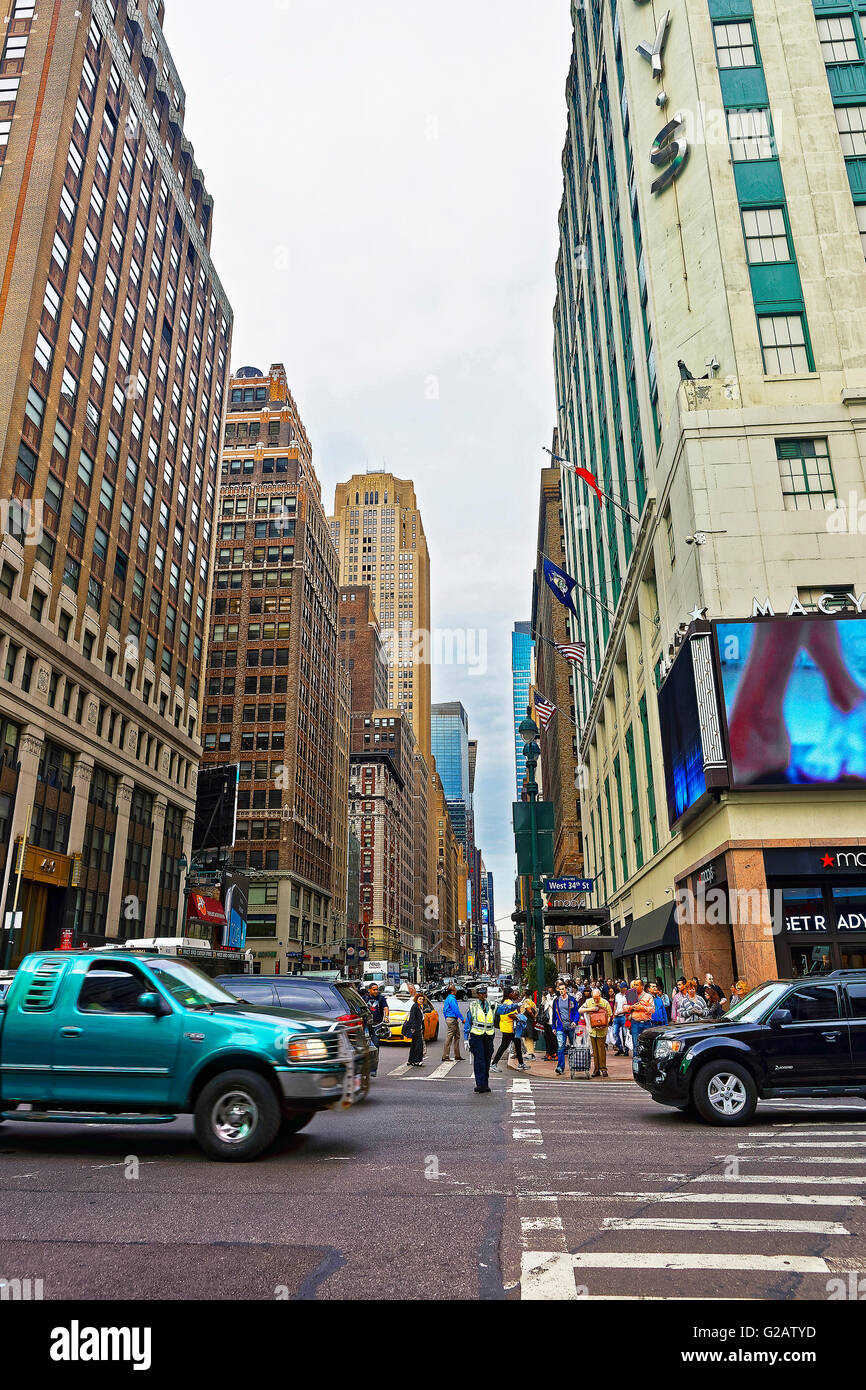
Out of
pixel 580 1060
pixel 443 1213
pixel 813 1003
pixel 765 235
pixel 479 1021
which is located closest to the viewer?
pixel 443 1213

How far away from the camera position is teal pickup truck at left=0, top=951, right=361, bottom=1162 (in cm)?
876

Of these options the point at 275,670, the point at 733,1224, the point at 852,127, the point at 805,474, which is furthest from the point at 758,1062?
the point at 275,670

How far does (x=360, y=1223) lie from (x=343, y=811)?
4048 inches

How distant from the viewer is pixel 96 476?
46.0 metres

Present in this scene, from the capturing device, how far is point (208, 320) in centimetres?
6800

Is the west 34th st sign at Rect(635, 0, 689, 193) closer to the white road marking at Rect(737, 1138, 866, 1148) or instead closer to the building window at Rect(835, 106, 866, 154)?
the building window at Rect(835, 106, 866, 154)

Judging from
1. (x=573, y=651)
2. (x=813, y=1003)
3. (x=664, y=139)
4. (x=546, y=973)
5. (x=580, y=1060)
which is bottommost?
(x=580, y=1060)

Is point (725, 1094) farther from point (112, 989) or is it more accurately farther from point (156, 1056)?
point (112, 989)

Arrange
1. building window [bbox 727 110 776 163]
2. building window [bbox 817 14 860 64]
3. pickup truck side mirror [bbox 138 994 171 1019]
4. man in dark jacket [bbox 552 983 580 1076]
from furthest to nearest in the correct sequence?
1. building window [bbox 817 14 860 64]
2. building window [bbox 727 110 776 163]
3. man in dark jacket [bbox 552 983 580 1076]
4. pickup truck side mirror [bbox 138 994 171 1019]

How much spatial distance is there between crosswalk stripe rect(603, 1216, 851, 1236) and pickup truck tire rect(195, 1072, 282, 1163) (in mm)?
3602

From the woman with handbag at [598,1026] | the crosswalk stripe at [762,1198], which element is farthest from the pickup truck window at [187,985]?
the woman with handbag at [598,1026]

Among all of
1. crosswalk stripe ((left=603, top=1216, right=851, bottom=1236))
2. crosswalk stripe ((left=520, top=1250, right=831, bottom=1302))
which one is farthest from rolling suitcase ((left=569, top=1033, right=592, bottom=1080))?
crosswalk stripe ((left=520, top=1250, right=831, bottom=1302))

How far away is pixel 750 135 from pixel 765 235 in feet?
13.2
